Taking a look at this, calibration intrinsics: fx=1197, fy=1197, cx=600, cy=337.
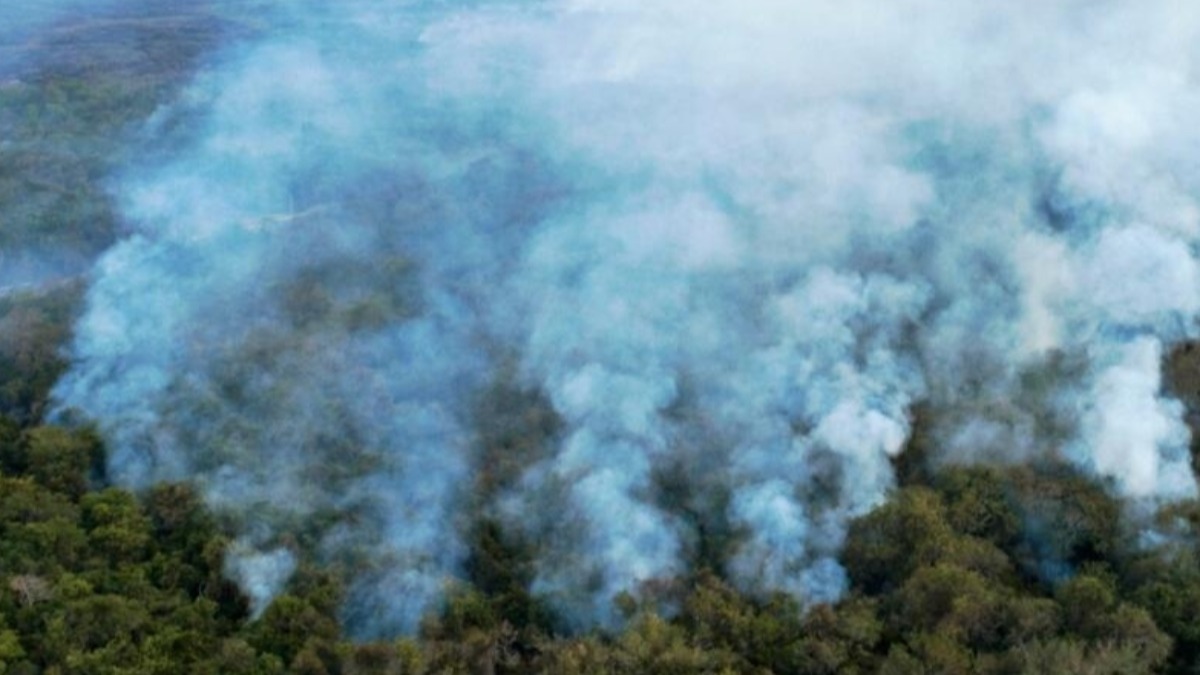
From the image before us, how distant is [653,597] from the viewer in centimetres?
2903

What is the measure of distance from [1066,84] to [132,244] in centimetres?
3733

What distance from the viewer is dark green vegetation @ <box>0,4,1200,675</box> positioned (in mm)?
26750

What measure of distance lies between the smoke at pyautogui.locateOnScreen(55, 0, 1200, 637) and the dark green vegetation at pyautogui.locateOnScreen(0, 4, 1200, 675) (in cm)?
100

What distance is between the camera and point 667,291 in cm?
4103

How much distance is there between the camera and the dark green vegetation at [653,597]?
26.8 m

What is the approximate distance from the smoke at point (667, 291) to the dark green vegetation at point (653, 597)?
1.00 metres

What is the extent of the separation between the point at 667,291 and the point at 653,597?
567 inches

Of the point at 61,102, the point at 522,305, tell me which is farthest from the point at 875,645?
the point at 61,102

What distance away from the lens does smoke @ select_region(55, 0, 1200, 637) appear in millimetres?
33031

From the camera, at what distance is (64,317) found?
40.5m

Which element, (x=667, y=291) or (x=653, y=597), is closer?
(x=653, y=597)

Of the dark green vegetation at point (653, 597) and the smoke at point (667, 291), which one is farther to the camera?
the smoke at point (667, 291)

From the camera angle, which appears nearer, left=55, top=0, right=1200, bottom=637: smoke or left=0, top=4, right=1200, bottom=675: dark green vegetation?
left=0, top=4, right=1200, bottom=675: dark green vegetation

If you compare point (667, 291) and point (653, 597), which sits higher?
point (667, 291)
